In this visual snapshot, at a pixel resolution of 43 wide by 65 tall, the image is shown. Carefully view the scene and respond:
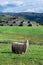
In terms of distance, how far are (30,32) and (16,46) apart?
5675 cm

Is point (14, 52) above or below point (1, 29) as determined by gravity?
above

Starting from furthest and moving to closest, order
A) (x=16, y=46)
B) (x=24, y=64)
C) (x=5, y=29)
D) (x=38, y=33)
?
(x=5, y=29) → (x=38, y=33) → (x=16, y=46) → (x=24, y=64)

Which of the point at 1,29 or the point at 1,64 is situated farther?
the point at 1,29

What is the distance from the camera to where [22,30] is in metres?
89.9

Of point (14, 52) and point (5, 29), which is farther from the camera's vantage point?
point (5, 29)

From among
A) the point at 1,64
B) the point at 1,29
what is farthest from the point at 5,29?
the point at 1,64

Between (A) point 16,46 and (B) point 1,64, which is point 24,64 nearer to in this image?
(B) point 1,64

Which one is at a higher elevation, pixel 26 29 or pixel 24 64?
pixel 24 64

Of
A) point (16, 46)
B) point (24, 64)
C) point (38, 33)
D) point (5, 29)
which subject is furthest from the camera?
point (5, 29)

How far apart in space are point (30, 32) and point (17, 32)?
4.33 meters

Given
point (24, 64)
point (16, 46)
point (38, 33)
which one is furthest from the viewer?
point (38, 33)

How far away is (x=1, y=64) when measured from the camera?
23.2 meters

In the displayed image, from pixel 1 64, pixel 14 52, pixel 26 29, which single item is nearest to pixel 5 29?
pixel 26 29

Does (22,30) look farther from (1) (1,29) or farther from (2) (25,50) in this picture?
(2) (25,50)
